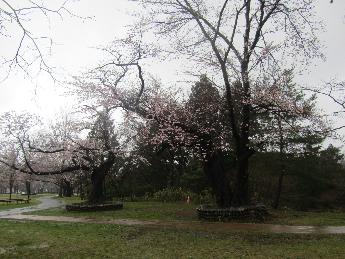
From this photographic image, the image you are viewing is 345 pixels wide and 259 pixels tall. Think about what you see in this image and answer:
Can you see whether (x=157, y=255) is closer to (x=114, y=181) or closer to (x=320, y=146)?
(x=320, y=146)

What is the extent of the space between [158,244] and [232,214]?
5936 millimetres

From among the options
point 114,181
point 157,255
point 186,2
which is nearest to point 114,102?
Answer: point 186,2

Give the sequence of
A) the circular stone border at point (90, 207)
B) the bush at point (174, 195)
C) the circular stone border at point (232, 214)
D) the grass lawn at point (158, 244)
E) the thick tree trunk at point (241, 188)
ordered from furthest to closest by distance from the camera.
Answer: the bush at point (174, 195) → the circular stone border at point (90, 207) → the thick tree trunk at point (241, 188) → the circular stone border at point (232, 214) → the grass lawn at point (158, 244)

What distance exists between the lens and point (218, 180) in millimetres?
17875

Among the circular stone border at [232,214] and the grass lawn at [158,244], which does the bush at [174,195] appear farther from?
the grass lawn at [158,244]

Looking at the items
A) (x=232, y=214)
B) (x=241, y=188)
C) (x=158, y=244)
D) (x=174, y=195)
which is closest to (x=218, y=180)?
(x=241, y=188)

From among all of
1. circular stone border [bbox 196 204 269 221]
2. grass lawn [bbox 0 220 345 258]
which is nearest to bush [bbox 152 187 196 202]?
circular stone border [bbox 196 204 269 221]

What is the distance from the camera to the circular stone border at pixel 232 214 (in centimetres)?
1591

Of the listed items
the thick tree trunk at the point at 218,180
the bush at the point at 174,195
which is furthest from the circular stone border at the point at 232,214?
the bush at the point at 174,195

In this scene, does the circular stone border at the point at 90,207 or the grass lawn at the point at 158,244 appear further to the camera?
the circular stone border at the point at 90,207

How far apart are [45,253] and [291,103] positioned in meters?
11.4

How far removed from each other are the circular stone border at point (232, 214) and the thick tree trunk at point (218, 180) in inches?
51.6

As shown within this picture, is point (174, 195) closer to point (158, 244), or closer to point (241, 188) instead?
point (241, 188)

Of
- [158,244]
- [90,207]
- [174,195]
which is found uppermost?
[174,195]
